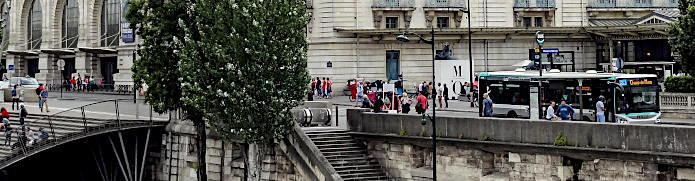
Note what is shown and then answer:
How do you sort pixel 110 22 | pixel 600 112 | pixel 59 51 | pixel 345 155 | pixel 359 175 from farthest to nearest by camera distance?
pixel 59 51 → pixel 110 22 → pixel 345 155 → pixel 600 112 → pixel 359 175

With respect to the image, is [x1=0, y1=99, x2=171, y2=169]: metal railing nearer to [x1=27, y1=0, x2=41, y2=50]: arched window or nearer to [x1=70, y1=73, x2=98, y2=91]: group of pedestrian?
[x1=70, y1=73, x2=98, y2=91]: group of pedestrian

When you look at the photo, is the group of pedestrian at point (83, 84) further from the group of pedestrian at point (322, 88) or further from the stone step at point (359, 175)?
the stone step at point (359, 175)

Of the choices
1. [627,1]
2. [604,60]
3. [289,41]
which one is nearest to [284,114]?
[289,41]

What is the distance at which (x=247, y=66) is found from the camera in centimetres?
2853

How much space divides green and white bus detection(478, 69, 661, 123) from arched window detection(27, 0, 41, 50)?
65508 mm

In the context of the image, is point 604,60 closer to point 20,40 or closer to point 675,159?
point 675,159

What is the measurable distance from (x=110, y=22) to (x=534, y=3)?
39.2 m

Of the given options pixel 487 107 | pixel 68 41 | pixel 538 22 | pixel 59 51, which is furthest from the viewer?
pixel 68 41

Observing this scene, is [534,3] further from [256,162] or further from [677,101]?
[256,162]

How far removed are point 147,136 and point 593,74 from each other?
18172mm

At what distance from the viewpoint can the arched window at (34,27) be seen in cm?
8831

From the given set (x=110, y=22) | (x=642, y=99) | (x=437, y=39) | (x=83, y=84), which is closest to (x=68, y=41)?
(x=110, y=22)

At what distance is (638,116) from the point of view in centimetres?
2964

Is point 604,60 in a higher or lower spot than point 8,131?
higher
